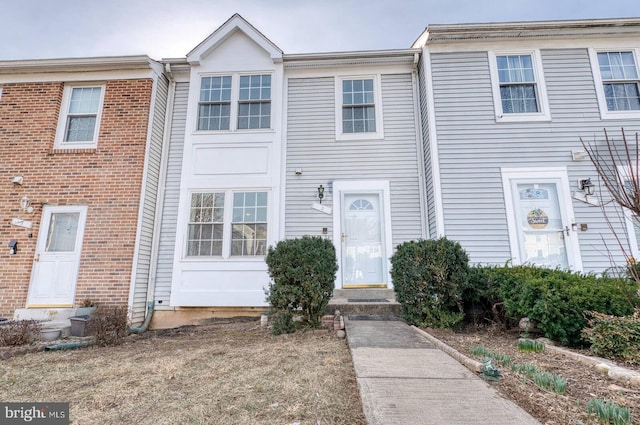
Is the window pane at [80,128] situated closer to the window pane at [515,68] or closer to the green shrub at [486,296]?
the green shrub at [486,296]

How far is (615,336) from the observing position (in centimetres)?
283

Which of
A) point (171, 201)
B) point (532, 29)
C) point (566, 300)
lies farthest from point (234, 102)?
point (566, 300)

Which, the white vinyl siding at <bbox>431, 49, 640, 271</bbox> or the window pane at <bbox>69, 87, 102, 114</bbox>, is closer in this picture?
the white vinyl siding at <bbox>431, 49, 640, 271</bbox>

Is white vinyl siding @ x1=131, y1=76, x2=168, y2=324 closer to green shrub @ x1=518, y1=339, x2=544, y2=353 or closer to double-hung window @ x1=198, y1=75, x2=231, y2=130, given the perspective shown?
double-hung window @ x1=198, y1=75, x2=231, y2=130

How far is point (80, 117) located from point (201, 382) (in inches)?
274

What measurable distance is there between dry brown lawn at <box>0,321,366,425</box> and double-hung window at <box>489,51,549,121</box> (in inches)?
236

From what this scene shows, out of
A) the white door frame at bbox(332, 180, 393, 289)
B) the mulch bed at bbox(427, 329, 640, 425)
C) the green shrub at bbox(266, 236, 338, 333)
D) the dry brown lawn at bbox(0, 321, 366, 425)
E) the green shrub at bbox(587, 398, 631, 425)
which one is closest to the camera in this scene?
the green shrub at bbox(587, 398, 631, 425)

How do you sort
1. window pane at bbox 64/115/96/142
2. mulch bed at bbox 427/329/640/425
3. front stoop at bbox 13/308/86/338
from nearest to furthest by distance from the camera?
mulch bed at bbox 427/329/640/425 < front stoop at bbox 13/308/86/338 < window pane at bbox 64/115/96/142

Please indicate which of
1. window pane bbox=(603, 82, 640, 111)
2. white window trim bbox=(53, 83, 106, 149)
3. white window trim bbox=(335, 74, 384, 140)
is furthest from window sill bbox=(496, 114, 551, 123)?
white window trim bbox=(53, 83, 106, 149)

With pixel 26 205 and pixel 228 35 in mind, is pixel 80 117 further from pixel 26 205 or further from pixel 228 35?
pixel 228 35

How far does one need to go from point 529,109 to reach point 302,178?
199 inches

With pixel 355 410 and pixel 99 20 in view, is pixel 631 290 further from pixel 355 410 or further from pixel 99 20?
pixel 99 20

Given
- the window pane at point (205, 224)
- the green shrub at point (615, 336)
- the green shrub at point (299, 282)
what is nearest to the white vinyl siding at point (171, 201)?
the window pane at point (205, 224)

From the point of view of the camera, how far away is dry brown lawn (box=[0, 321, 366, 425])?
6.25 ft
